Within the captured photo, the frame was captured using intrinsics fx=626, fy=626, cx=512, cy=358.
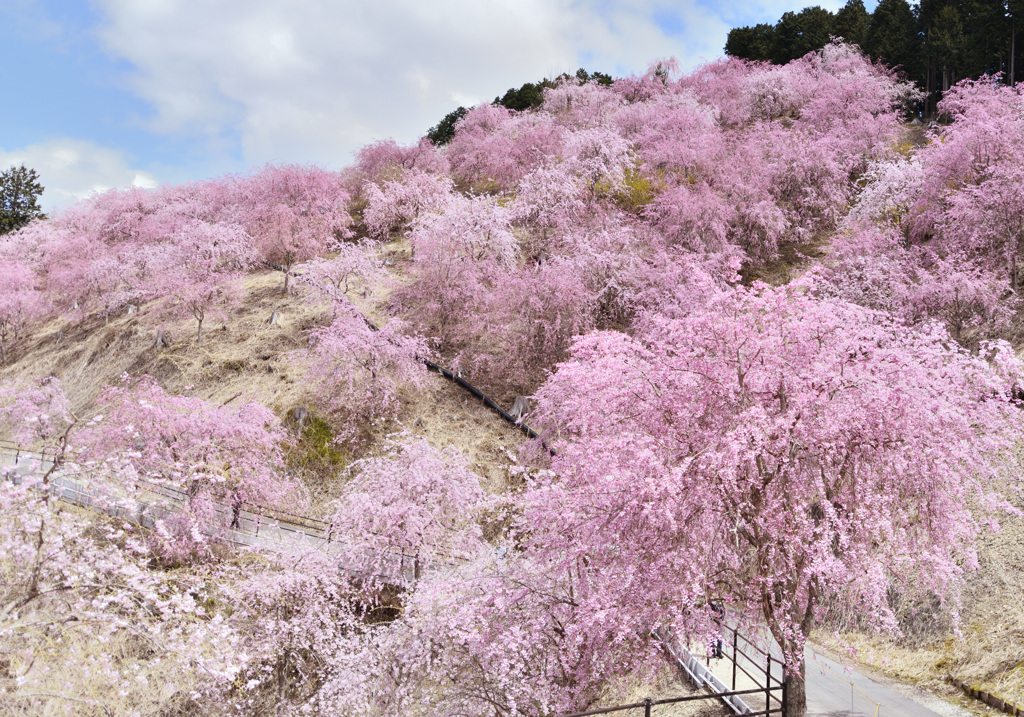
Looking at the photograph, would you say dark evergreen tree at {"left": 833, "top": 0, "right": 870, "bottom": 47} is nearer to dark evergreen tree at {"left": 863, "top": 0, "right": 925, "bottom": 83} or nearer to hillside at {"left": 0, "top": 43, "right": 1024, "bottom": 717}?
dark evergreen tree at {"left": 863, "top": 0, "right": 925, "bottom": 83}

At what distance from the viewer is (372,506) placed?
17.0m

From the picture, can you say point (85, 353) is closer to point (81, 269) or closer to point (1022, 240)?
point (81, 269)

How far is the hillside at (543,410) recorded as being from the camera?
930 cm

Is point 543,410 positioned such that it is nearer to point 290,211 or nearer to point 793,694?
point 793,694

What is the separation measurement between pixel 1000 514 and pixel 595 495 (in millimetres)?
11947

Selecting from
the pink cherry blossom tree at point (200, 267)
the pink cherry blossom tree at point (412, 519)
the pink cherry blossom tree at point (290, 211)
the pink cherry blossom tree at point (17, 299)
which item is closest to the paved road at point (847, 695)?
the pink cherry blossom tree at point (412, 519)

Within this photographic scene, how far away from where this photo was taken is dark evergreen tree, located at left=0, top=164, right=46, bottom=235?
184 feet

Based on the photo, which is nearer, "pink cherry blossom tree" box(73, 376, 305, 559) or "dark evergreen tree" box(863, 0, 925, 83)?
"pink cherry blossom tree" box(73, 376, 305, 559)

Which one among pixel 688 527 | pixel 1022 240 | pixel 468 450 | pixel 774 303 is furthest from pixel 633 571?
pixel 1022 240

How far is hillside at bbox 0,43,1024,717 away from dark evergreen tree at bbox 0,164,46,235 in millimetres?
8475

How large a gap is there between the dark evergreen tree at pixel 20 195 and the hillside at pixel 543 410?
848 centimetres

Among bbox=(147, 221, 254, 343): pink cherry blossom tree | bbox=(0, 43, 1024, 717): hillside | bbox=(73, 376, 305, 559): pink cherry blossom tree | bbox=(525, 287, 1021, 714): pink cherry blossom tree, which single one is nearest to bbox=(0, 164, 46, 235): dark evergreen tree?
bbox=(0, 43, 1024, 717): hillside

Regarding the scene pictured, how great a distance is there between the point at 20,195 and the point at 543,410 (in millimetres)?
60434

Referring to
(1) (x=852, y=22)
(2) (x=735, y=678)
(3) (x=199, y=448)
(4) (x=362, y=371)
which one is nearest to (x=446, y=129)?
(1) (x=852, y=22)
